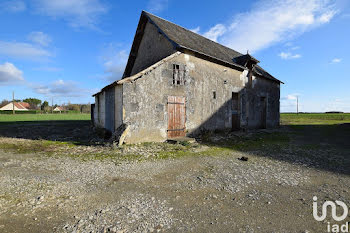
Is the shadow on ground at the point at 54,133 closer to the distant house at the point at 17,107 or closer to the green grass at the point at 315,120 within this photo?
the green grass at the point at 315,120

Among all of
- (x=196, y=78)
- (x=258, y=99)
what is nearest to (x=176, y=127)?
(x=196, y=78)

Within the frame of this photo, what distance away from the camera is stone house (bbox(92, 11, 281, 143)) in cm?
831

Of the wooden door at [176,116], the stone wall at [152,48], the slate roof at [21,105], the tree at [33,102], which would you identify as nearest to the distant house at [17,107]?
the slate roof at [21,105]

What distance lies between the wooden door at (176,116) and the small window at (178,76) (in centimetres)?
80

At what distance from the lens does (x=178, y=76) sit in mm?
9531

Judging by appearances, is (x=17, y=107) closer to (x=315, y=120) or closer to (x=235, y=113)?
(x=235, y=113)

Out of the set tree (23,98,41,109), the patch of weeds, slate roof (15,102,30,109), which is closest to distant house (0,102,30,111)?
A: slate roof (15,102,30,109)

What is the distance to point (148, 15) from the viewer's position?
1149 centimetres

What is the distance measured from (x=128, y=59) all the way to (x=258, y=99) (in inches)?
437

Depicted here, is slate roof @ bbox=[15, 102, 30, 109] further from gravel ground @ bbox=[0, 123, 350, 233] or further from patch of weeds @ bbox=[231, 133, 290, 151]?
patch of weeds @ bbox=[231, 133, 290, 151]

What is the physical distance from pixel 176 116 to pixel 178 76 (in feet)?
6.99

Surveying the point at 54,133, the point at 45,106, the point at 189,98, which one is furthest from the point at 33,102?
the point at 189,98

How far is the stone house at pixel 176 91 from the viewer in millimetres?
8312

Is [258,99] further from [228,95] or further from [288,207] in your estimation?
[288,207]
